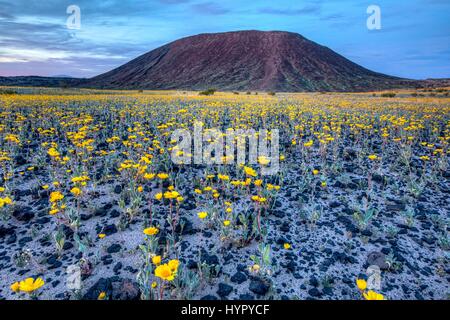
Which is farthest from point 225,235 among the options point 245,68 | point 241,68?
point 241,68

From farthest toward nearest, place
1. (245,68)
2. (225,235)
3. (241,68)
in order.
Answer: (241,68)
(245,68)
(225,235)

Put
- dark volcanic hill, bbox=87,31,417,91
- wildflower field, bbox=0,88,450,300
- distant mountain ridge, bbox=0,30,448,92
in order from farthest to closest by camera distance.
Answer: dark volcanic hill, bbox=87,31,417,91 < distant mountain ridge, bbox=0,30,448,92 < wildflower field, bbox=0,88,450,300

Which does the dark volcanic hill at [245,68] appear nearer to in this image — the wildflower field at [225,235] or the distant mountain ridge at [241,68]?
the distant mountain ridge at [241,68]

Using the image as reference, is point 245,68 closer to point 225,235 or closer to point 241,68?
point 241,68

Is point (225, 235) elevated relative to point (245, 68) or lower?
lower

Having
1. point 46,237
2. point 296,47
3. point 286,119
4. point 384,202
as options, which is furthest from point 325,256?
point 296,47

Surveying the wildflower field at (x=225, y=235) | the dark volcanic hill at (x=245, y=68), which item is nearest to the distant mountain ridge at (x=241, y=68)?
the dark volcanic hill at (x=245, y=68)

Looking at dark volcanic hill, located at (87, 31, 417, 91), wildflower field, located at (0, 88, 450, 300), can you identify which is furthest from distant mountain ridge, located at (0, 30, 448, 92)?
wildflower field, located at (0, 88, 450, 300)

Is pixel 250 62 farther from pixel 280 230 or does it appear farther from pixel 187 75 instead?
pixel 280 230

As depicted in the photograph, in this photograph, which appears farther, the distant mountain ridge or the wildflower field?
the distant mountain ridge

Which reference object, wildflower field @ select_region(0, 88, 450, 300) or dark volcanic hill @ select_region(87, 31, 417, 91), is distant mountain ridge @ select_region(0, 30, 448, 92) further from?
wildflower field @ select_region(0, 88, 450, 300)
